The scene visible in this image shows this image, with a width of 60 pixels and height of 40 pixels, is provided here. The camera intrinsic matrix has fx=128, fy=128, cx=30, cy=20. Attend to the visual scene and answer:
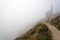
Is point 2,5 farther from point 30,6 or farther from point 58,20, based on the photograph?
point 58,20

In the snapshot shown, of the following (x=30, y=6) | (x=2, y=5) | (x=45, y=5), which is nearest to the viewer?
(x=2, y=5)

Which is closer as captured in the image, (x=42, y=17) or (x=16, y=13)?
(x=16, y=13)

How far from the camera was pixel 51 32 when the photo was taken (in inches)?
50.9

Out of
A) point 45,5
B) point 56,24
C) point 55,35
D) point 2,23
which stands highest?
point 45,5

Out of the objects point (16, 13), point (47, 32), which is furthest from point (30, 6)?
point (47, 32)

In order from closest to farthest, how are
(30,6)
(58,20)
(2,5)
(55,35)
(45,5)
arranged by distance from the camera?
(55,35), (2,5), (58,20), (30,6), (45,5)

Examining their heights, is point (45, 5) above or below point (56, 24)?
above

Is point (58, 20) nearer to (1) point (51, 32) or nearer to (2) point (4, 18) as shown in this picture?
(1) point (51, 32)

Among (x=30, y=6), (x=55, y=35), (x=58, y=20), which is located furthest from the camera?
(x=30, y=6)

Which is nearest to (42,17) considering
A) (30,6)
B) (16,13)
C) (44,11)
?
(44,11)

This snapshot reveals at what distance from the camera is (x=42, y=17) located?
1.88 meters

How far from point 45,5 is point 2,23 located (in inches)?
27.0

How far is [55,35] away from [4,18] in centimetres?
67

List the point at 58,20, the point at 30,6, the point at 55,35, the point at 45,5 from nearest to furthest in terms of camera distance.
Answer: the point at 55,35 < the point at 58,20 < the point at 30,6 < the point at 45,5
